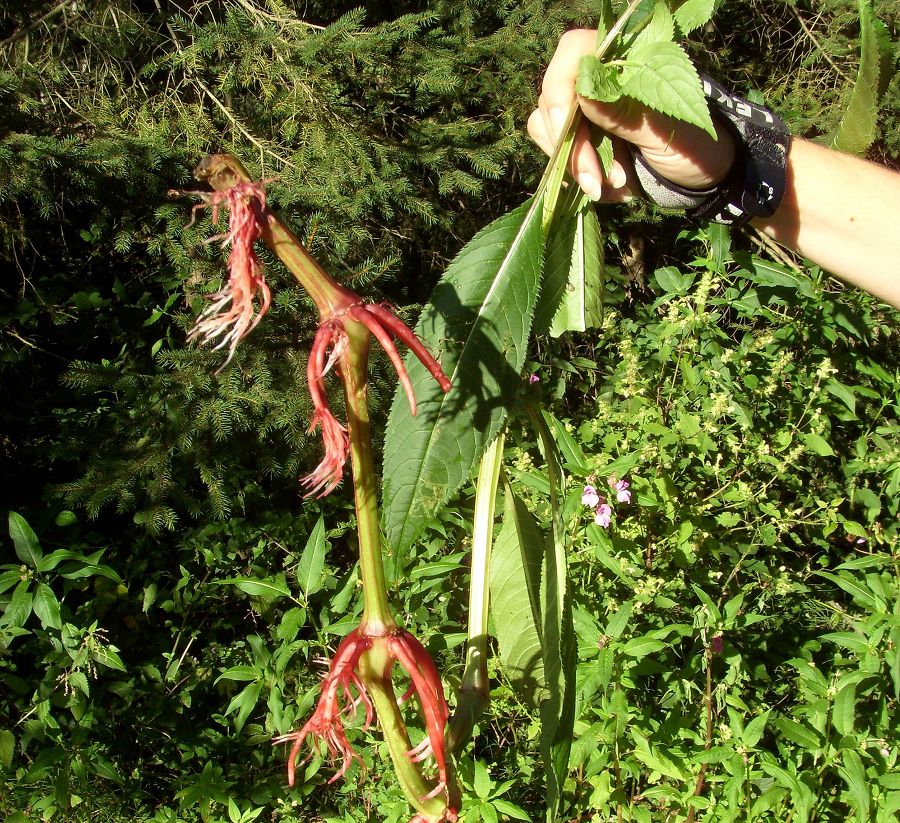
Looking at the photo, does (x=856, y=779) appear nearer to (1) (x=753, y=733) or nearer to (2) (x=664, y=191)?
(1) (x=753, y=733)

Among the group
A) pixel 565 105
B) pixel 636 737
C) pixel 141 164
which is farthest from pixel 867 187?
pixel 141 164

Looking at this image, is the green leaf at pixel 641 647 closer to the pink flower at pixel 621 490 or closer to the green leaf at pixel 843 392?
the pink flower at pixel 621 490

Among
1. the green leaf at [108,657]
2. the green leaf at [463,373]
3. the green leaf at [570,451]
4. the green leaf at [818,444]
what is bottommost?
the green leaf at [108,657]

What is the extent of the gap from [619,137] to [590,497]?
111 cm

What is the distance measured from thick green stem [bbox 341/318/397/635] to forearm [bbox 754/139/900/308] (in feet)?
3.18

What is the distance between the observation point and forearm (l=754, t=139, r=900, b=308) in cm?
111

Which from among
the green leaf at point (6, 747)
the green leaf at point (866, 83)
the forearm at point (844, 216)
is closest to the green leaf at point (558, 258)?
the green leaf at point (866, 83)

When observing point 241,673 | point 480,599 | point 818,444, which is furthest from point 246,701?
point 818,444

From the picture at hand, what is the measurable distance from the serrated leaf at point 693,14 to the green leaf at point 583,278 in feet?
0.54

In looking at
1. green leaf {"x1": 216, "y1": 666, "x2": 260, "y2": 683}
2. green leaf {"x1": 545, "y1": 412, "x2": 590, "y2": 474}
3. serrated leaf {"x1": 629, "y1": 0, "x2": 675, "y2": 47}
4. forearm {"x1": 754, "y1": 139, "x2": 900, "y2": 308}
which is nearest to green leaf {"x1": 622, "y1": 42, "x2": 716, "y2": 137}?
serrated leaf {"x1": 629, "y1": 0, "x2": 675, "y2": 47}

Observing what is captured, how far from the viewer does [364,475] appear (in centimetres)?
40

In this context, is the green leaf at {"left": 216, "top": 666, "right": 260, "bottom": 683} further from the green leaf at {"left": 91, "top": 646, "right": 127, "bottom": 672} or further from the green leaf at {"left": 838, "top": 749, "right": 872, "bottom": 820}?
the green leaf at {"left": 838, "top": 749, "right": 872, "bottom": 820}

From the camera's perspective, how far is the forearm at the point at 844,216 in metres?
1.11

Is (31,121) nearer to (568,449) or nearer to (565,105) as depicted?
(568,449)
